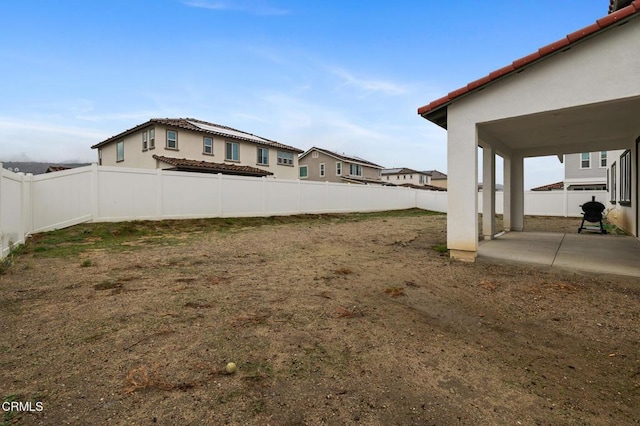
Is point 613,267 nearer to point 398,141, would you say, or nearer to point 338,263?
point 338,263

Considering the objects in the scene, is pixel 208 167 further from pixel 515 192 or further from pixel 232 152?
pixel 515 192

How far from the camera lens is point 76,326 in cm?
324

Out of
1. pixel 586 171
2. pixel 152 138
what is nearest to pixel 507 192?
pixel 586 171

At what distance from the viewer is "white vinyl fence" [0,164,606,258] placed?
815cm

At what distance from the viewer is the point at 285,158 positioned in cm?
3089

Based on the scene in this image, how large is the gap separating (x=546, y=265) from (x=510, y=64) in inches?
148

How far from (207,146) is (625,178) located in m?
24.2

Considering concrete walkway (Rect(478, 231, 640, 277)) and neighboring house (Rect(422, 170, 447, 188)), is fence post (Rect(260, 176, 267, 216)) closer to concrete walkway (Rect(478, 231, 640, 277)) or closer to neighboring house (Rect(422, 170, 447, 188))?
concrete walkway (Rect(478, 231, 640, 277))

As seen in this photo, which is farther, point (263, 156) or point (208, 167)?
point (263, 156)

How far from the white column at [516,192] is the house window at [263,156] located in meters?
21.4

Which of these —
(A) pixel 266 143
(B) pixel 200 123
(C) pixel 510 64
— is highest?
(B) pixel 200 123

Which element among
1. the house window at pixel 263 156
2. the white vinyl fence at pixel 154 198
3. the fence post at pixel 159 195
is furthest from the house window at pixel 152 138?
the fence post at pixel 159 195

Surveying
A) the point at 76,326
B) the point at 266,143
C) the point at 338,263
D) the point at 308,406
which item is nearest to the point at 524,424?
the point at 308,406

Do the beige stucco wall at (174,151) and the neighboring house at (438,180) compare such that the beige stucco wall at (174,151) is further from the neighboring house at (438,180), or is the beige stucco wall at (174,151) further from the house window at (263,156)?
the neighboring house at (438,180)
